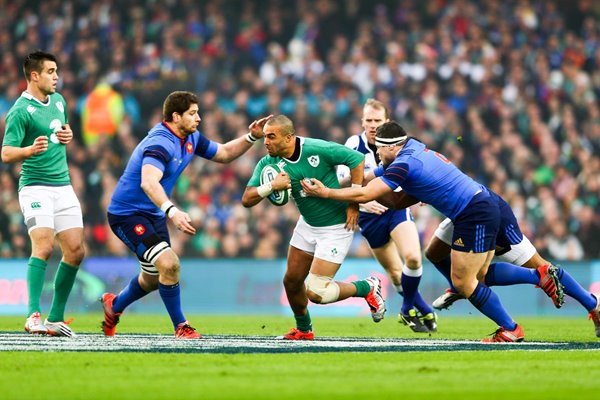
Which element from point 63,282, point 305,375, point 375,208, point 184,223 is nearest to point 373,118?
point 375,208

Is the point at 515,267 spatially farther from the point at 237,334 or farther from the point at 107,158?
the point at 107,158

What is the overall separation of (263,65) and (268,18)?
1766 mm

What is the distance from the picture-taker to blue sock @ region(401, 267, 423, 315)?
1233 cm

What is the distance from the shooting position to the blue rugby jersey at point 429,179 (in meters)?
9.84

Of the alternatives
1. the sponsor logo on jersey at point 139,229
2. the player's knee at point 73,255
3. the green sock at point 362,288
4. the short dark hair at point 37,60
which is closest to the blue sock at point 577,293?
the green sock at point 362,288

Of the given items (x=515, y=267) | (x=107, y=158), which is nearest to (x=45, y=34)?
(x=107, y=158)

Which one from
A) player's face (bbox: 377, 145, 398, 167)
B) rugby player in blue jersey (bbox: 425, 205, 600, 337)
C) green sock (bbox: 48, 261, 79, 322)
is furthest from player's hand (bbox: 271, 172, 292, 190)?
green sock (bbox: 48, 261, 79, 322)

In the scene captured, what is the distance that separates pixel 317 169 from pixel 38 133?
2959mm

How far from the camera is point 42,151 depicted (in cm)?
1030

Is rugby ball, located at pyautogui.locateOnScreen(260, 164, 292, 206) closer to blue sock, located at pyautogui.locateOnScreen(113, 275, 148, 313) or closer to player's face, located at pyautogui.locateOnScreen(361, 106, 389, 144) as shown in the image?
blue sock, located at pyautogui.locateOnScreen(113, 275, 148, 313)

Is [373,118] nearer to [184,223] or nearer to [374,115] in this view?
[374,115]

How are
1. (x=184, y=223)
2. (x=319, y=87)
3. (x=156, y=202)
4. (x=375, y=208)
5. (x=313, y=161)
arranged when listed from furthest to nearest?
(x=319, y=87) → (x=375, y=208) → (x=313, y=161) → (x=156, y=202) → (x=184, y=223)

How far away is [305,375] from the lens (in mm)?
7020

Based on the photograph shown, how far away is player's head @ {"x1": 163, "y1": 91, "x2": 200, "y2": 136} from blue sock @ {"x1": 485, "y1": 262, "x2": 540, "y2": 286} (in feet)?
11.4
